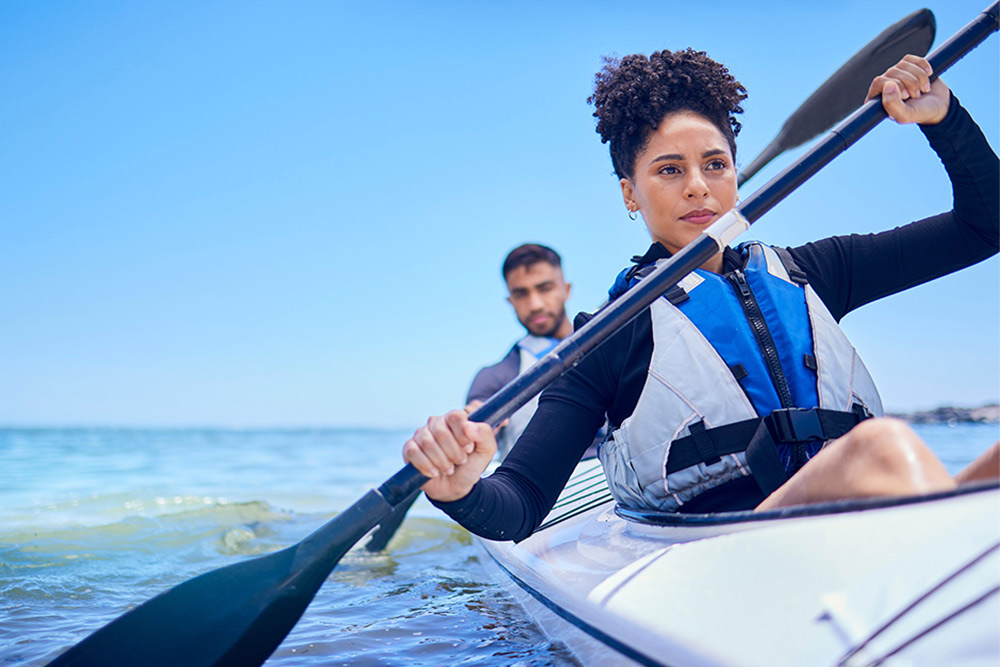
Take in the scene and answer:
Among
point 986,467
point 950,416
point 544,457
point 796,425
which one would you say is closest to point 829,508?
point 986,467

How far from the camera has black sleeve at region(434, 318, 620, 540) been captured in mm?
1562

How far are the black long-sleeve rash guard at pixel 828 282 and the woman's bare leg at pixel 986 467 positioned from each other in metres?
0.67

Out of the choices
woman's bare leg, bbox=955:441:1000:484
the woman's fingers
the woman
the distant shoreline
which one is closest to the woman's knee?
woman's bare leg, bbox=955:441:1000:484

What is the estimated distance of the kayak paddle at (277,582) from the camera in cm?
160

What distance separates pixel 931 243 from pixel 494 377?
10.6 ft

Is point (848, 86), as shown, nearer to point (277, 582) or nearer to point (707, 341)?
point (707, 341)

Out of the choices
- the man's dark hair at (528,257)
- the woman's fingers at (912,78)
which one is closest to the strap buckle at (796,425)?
the woman's fingers at (912,78)

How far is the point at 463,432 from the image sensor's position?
142 cm

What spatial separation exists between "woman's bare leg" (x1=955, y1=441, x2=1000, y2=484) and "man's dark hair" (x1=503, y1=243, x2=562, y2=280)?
12.8 feet

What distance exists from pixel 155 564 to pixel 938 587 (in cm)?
402

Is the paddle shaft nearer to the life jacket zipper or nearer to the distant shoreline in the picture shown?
the life jacket zipper

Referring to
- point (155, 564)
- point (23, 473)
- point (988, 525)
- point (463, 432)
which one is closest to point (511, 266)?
point (155, 564)

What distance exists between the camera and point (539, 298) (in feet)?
16.4

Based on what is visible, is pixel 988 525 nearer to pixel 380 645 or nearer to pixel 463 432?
pixel 463 432
